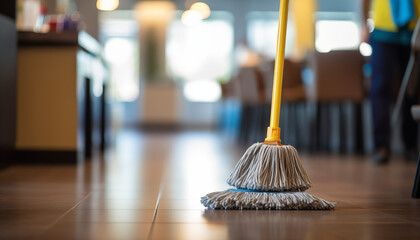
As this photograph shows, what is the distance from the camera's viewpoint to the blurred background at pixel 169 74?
308cm

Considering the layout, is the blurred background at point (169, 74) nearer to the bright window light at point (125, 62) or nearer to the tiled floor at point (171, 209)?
the bright window light at point (125, 62)

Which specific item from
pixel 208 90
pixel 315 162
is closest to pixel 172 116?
pixel 208 90

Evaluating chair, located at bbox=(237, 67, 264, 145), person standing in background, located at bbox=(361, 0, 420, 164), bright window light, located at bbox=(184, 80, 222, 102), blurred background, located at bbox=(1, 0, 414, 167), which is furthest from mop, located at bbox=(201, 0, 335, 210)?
bright window light, located at bbox=(184, 80, 222, 102)

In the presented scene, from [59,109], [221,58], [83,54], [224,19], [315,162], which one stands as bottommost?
[315,162]

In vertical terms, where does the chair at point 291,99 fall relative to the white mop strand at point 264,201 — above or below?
above

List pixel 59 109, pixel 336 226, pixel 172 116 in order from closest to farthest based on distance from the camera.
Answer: pixel 336 226, pixel 59 109, pixel 172 116

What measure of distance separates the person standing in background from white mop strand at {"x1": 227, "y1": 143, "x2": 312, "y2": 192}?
188cm

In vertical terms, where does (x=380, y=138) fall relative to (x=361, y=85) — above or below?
below

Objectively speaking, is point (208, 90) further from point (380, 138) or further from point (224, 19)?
point (380, 138)

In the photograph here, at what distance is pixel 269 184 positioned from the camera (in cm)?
151

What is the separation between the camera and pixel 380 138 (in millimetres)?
3391

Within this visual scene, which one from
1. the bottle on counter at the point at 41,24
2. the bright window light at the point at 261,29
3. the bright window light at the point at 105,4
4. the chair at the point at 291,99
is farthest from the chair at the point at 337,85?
the bright window light at the point at 261,29

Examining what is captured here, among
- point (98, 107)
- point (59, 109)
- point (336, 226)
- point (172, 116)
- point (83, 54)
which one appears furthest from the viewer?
point (172, 116)

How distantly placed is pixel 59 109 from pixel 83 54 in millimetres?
421
